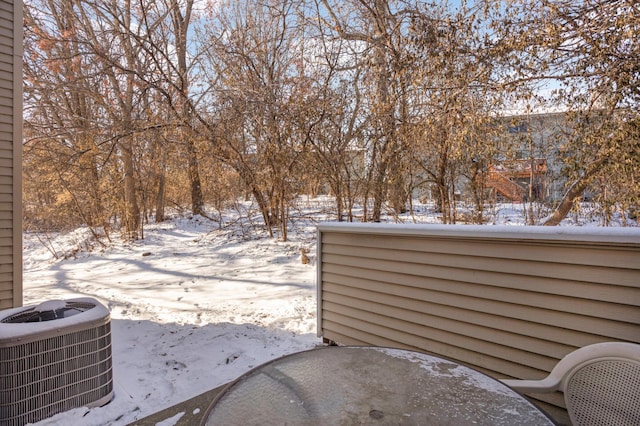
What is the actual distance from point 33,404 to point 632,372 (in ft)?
9.36

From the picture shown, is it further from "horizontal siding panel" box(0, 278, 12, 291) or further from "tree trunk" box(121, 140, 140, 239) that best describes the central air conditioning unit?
"tree trunk" box(121, 140, 140, 239)

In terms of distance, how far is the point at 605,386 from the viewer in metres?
1.31

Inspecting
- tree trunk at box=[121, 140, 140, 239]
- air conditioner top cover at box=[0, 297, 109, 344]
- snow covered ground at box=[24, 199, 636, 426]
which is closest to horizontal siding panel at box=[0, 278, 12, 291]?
snow covered ground at box=[24, 199, 636, 426]

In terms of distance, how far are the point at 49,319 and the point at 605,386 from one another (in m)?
2.82

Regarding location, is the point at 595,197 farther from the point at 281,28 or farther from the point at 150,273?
the point at 150,273

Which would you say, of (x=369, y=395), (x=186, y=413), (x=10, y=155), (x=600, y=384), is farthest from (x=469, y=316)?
(x=10, y=155)

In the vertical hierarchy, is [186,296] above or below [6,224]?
below

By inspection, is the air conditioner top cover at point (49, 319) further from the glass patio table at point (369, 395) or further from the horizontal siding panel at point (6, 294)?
the glass patio table at point (369, 395)

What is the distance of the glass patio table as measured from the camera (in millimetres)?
1053

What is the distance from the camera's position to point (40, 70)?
731 cm

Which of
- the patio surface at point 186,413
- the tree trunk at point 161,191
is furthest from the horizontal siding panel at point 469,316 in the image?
the tree trunk at point 161,191

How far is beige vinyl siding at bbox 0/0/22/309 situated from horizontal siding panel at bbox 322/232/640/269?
10.1 ft

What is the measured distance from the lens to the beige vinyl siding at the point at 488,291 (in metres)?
1.70

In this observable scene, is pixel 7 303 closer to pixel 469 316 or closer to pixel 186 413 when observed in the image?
pixel 186 413
